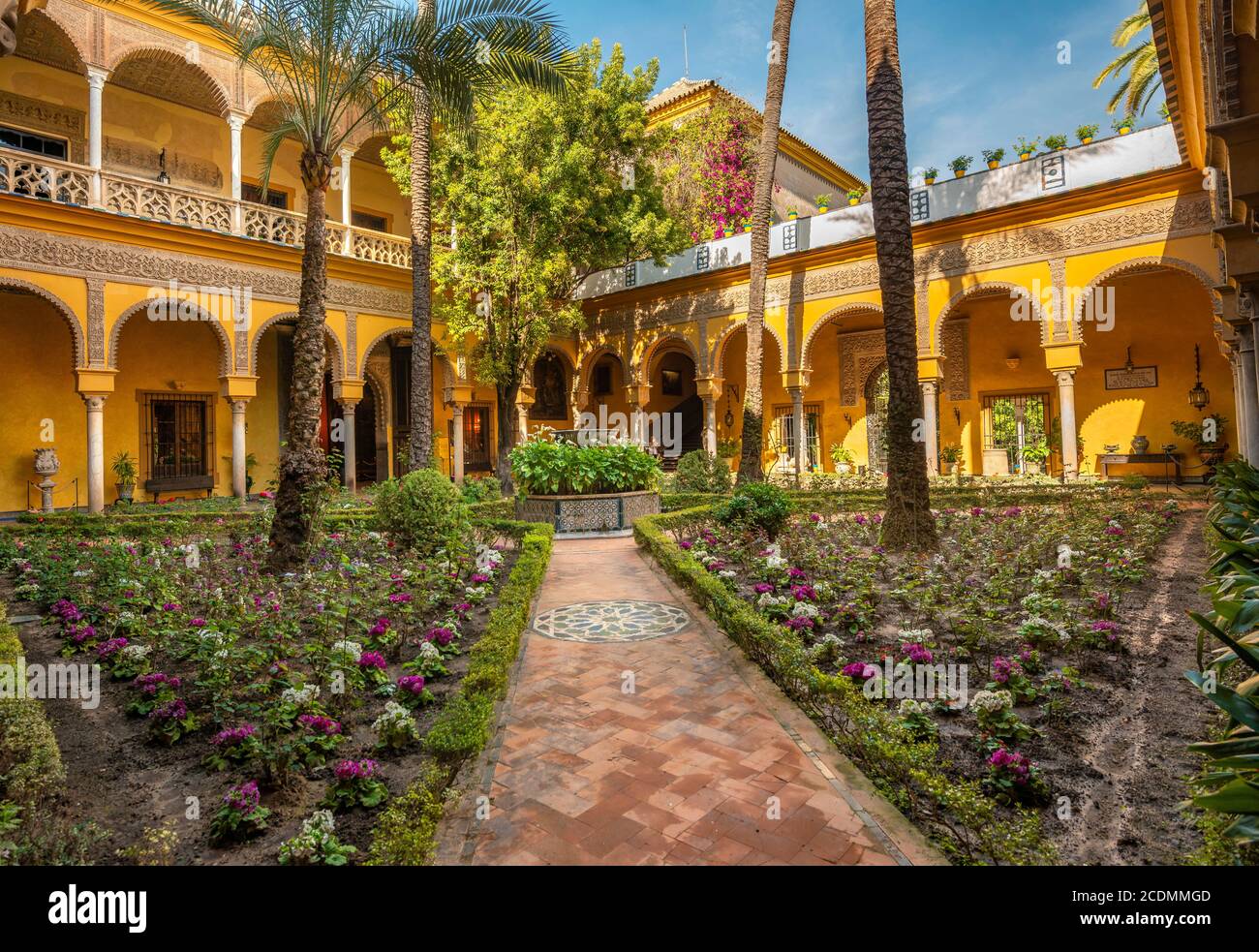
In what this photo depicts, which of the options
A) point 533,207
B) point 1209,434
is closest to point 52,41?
point 533,207

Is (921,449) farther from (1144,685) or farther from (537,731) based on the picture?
(537,731)

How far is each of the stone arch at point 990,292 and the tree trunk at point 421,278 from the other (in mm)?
10461

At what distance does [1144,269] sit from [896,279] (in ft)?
25.6

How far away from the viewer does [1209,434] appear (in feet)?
42.2

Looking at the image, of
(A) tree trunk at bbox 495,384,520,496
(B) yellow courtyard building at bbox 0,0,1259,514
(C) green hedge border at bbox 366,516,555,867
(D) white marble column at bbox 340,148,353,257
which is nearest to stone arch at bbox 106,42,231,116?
(B) yellow courtyard building at bbox 0,0,1259,514

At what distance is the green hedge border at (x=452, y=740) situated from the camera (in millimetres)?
2126

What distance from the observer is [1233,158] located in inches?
132

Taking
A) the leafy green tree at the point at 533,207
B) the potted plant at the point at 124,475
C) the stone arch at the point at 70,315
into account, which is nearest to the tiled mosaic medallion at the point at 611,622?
the leafy green tree at the point at 533,207

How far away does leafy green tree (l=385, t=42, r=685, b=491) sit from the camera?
1391 centimetres

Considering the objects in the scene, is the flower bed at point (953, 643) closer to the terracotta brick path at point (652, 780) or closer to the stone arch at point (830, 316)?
the terracotta brick path at point (652, 780)

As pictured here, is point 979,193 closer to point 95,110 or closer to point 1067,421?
point 1067,421
